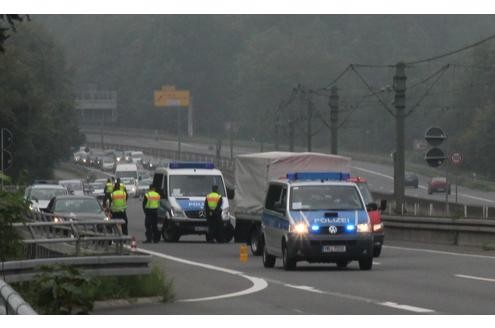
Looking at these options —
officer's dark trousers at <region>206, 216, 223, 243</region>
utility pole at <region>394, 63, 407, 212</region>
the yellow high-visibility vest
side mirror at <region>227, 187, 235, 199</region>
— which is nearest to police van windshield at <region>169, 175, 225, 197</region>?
officer's dark trousers at <region>206, 216, 223, 243</region>

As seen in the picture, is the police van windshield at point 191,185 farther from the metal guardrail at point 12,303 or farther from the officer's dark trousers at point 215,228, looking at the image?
the metal guardrail at point 12,303

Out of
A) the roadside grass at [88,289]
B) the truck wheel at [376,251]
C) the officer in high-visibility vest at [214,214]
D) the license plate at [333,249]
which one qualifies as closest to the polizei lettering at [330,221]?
the license plate at [333,249]

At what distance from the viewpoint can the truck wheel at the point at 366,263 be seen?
28.6m

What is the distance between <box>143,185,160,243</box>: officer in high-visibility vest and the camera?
41.5m

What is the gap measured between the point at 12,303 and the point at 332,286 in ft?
35.6

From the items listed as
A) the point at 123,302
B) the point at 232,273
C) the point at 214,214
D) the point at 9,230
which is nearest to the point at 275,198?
the point at 232,273

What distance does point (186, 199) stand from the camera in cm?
4347

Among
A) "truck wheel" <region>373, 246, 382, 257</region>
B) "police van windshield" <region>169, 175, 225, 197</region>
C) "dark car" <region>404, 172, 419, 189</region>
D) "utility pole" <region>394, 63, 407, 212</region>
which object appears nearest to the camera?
"truck wheel" <region>373, 246, 382, 257</region>

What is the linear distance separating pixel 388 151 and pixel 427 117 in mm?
8821

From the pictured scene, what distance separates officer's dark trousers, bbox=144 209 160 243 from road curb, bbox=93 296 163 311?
21.2 m

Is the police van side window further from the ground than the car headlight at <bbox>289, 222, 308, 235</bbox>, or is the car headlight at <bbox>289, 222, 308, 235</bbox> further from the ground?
the police van side window

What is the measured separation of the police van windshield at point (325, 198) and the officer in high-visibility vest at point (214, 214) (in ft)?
40.3

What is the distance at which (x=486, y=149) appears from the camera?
129375mm

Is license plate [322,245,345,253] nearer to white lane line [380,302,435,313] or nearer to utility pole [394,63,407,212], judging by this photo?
white lane line [380,302,435,313]
